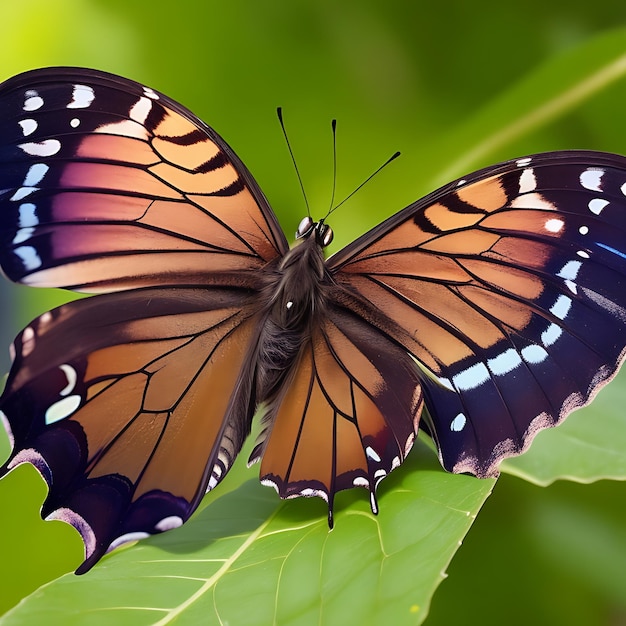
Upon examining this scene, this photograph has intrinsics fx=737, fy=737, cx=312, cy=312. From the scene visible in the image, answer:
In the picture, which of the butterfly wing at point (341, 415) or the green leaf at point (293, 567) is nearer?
the green leaf at point (293, 567)

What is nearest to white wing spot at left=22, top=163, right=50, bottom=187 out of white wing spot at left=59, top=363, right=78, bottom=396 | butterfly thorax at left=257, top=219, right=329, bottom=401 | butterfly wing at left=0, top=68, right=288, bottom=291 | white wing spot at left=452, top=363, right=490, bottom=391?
butterfly wing at left=0, top=68, right=288, bottom=291

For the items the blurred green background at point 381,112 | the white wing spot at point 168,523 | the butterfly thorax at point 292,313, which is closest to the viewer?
the white wing spot at point 168,523

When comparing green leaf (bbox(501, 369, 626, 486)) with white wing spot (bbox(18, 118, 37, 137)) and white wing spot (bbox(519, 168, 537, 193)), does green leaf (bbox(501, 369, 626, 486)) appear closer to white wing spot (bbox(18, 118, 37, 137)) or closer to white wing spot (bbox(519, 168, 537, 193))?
white wing spot (bbox(519, 168, 537, 193))

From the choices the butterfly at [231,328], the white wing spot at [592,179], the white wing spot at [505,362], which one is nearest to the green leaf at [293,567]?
the butterfly at [231,328]

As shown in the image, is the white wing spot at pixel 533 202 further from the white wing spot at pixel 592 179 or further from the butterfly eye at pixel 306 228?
the butterfly eye at pixel 306 228

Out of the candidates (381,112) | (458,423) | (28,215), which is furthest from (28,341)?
(381,112)

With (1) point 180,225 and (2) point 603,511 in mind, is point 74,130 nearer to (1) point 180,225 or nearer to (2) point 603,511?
(1) point 180,225

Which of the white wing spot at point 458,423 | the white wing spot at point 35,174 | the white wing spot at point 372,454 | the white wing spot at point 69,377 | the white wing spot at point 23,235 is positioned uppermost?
the white wing spot at point 458,423

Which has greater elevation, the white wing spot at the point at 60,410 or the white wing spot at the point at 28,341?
the white wing spot at the point at 28,341
